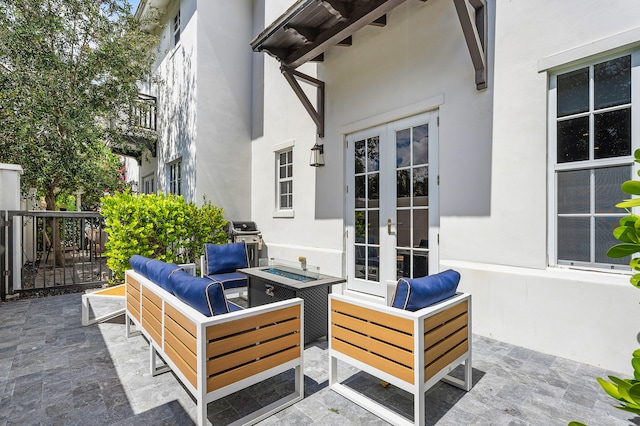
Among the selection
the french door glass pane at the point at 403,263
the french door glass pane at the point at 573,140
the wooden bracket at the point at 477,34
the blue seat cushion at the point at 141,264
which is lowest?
the french door glass pane at the point at 403,263

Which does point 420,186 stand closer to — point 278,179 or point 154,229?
point 278,179

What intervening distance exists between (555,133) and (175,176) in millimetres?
8474

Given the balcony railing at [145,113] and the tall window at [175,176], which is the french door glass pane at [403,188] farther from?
the balcony railing at [145,113]

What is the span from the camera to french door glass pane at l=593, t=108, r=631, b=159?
2.95m

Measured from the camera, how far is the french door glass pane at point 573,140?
10.5ft

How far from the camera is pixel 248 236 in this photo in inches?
284

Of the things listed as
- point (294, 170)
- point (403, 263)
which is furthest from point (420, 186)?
point (294, 170)

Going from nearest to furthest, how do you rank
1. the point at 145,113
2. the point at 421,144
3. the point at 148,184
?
the point at 421,144 → the point at 145,113 → the point at 148,184

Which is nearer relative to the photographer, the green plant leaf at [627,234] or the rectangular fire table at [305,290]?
the green plant leaf at [627,234]

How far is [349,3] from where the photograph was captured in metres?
4.10

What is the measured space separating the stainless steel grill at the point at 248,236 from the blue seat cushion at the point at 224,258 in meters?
1.79

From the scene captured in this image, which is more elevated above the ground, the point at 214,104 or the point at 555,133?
the point at 214,104

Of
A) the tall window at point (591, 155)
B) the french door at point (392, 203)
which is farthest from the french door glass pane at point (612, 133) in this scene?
the french door at point (392, 203)

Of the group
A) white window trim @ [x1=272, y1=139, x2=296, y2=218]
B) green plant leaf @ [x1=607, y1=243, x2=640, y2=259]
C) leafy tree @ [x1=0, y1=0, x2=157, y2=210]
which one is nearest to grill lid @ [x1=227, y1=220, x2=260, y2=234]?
white window trim @ [x1=272, y1=139, x2=296, y2=218]
